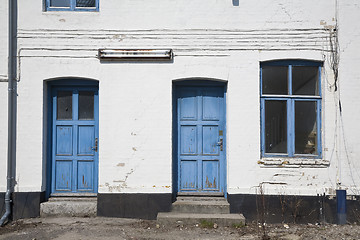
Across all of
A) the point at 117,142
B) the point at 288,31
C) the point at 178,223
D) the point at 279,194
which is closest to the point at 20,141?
the point at 117,142

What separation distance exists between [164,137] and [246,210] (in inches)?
82.4

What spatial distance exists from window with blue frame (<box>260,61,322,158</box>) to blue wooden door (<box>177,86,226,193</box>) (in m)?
0.88

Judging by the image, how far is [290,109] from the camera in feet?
20.2

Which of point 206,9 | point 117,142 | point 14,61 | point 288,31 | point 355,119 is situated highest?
point 206,9

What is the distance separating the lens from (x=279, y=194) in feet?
19.4

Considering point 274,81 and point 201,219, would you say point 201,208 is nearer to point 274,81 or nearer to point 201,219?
point 201,219

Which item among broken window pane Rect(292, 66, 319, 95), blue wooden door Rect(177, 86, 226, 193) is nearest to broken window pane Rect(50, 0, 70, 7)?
blue wooden door Rect(177, 86, 226, 193)

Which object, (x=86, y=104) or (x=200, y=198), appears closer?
(x=200, y=198)

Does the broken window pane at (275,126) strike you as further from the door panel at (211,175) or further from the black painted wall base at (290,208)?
the door panel at (211,175)

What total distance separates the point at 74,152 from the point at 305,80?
16.0ft

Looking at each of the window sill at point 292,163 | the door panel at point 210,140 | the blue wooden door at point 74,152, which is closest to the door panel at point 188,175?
the door panel at point 210,140

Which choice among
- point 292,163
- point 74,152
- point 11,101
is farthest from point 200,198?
point 11,101

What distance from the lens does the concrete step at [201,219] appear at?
562 cm

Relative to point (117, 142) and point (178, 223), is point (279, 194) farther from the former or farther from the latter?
point (117, 142)
